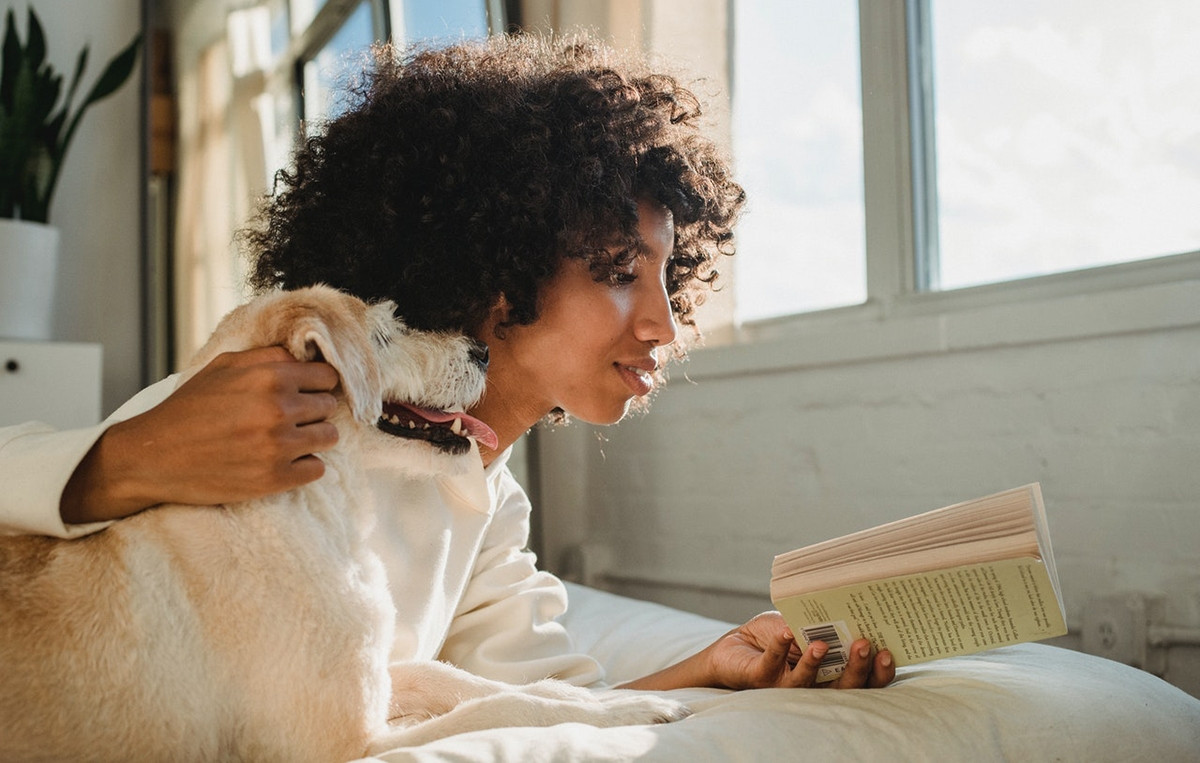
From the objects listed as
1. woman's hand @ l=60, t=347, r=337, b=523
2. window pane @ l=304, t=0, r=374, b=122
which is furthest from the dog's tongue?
window pane @ l=304, t=0, r=374, b=122

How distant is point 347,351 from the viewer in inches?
42.1

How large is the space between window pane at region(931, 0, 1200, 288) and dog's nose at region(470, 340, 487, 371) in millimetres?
1269

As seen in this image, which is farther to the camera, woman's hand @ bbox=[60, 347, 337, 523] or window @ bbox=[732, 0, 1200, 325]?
window @ bbox=[732, 0, 1200, 325]

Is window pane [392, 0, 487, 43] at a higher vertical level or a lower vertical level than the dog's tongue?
higher

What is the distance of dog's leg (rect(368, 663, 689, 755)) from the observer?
1055 mm

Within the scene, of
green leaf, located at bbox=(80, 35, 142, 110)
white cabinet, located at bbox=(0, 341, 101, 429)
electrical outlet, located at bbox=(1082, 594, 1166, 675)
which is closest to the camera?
electrical outlet, located at bbox=(1082, 594, 1166, 675)

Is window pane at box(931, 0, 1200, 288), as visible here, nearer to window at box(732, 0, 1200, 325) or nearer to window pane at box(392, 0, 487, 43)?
window at box(732, 0, 1200, 325)

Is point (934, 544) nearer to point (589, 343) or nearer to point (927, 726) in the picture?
point (927, 726)

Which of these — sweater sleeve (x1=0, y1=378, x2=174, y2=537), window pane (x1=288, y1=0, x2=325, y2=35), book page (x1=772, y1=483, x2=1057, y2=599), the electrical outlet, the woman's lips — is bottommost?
the electrical outlet

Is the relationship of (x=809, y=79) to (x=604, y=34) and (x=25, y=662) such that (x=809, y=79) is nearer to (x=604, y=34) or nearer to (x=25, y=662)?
(x=604, y=34)

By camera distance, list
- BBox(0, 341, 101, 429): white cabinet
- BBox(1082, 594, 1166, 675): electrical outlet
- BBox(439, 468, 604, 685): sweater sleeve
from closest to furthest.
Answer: BBox(439, 468, 604, 685): sweater sleeve < BBox(1082, 594, 1166, 675): electrical outlet < BBox(0, 341, 101, 429): white cabinet

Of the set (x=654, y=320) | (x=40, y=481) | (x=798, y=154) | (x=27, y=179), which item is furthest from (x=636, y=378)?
(x=27, y=179)

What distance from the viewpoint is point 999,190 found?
2.11 meters

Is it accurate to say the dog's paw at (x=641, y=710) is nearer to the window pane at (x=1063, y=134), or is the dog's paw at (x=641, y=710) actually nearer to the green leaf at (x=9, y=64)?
the window pane at (x=1063, y=134)
